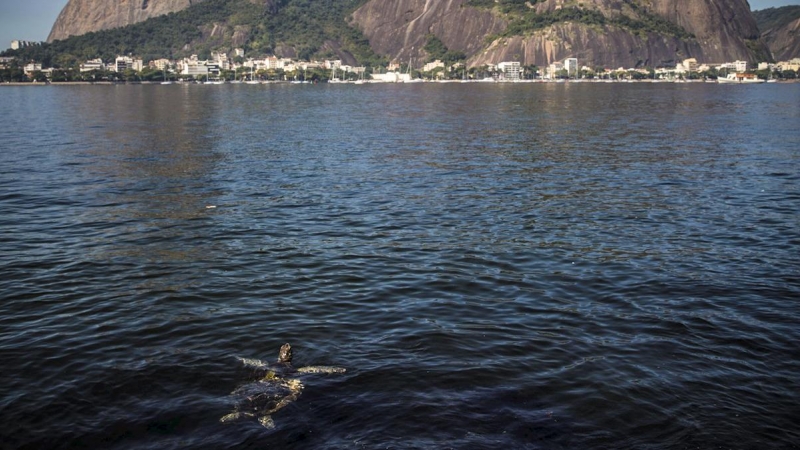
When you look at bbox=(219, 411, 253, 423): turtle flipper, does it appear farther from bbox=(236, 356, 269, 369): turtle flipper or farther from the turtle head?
the turtle head

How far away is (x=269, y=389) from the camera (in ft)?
41.4

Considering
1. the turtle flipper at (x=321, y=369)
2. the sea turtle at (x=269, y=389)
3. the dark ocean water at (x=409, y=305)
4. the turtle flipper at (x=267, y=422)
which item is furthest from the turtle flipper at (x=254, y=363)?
the turtle flipper at (x=267, y=422)

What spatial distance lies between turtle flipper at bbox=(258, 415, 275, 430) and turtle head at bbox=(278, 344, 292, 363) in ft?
7.44

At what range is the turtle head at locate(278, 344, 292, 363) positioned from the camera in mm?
13820

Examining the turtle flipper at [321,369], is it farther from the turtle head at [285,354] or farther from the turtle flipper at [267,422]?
the turtle flipper at [267,422]

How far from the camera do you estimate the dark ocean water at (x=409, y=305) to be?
11688 mm

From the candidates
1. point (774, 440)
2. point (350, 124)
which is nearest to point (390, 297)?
point (774, 440)

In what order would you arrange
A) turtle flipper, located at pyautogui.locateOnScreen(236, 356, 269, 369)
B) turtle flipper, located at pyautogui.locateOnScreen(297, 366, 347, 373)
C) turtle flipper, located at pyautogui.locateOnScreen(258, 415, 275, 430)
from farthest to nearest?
turtle flipper, located at pyautogui.locateOnScreen(236, 356, 269, 369) < turtle flipper, located at pyautogui.locateOnScreen(297, 366, 347, 373) < turtle flipper, located at pyautogui.locateOnScreen(258, 415, 275, 430)

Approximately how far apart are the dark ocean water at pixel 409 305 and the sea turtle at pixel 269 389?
23 centimetres

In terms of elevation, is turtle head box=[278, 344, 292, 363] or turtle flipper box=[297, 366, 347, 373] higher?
turtle head box=[278, 344, 292, 363]

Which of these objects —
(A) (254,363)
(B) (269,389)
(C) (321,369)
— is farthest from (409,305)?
(B) (269,389)

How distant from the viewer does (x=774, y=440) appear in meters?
11.1

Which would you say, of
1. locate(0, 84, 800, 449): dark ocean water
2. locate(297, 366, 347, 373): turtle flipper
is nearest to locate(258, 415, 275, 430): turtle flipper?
locate(0, 84, 800, 449): dark ocean water

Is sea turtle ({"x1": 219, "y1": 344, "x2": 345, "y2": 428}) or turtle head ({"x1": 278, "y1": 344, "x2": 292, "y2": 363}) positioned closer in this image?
sea turtle ({"x1": 219, "y1": 344, "x2": 345, "y2": 428})
